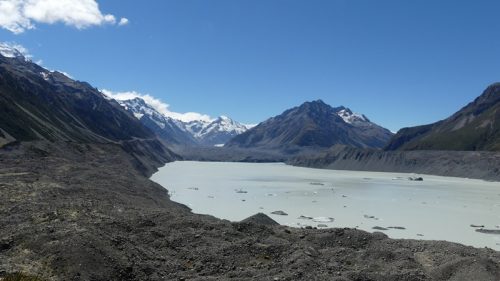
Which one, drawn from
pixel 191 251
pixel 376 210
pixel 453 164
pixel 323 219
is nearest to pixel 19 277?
pixel 191 251

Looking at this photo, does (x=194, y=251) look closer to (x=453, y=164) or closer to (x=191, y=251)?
(x=191, y=251)

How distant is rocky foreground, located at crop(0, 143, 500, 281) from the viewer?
1892 centimetres

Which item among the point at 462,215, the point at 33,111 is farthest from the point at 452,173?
the point at 33,111

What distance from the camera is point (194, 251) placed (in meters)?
23.4

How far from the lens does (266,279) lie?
64.3ft

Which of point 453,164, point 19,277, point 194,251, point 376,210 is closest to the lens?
point 19,277

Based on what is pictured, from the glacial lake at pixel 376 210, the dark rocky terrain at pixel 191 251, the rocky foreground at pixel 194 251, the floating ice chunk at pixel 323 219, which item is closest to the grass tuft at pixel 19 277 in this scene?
the dark rocky terrain at pixel 191 251

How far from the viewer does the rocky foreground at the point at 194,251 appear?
62.1ft

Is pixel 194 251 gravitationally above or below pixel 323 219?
above

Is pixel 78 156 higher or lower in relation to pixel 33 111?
lower

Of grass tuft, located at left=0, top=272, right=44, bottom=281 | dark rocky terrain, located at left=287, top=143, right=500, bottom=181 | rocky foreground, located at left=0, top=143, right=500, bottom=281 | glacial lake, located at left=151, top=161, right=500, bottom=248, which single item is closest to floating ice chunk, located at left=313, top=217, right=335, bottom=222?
glacial lake, located at left=151, top=161, right=500, bottom=248

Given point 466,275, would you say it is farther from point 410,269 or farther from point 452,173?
point 452,173

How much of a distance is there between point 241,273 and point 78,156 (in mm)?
78038

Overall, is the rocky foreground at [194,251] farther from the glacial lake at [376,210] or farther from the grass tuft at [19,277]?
the glacial lake at [376,210]
